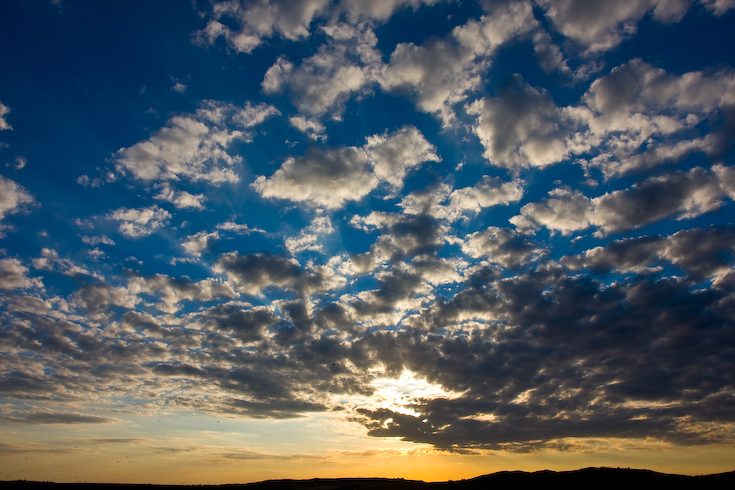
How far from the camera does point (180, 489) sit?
200 meters

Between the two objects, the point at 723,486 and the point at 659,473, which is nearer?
the point at 723,486

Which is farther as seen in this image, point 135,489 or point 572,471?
point 135,489

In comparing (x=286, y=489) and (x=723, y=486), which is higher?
(x=723, y=486)

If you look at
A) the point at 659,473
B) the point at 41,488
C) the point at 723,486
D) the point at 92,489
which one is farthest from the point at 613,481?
the point at 41,488

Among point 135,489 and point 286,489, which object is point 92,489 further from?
point 286,489

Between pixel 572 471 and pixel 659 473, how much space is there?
31.4 meters

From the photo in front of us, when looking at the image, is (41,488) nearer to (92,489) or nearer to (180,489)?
(92,489)

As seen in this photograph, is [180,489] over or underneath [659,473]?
underneath

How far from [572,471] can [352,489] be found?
9420cm

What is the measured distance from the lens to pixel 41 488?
18938 cm

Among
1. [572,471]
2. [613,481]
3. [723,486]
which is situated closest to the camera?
[723,486]

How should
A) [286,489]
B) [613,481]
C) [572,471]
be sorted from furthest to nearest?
[286,489], [572,471], [613,481]

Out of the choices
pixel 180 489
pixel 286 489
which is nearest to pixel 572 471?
pixel 286 489

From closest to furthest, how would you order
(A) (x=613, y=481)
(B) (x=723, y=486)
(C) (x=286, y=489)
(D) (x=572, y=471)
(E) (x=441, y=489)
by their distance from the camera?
(B) (x=723, y=486) → (A) (x=613, y=481) → (E) (x=441, y=489) → (D) (x=572, y=471) → (C) (x=286, y=489)
